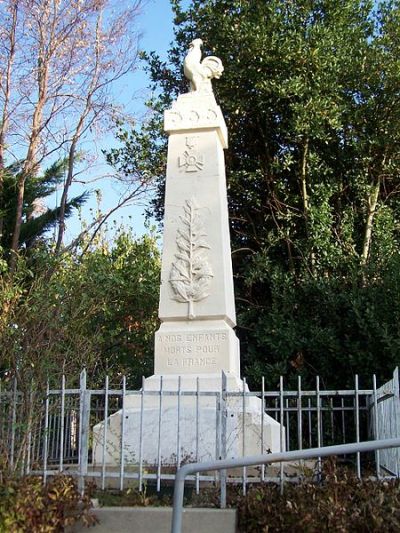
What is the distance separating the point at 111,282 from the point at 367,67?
7011 millimetres

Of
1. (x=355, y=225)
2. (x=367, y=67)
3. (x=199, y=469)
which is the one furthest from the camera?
(x=355, y=225)

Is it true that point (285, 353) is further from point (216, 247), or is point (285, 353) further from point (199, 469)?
point (199, 469)

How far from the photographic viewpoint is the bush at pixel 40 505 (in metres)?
4.95

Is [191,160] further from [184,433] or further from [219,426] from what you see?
[219,426]

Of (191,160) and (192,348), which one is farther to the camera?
(191,160)

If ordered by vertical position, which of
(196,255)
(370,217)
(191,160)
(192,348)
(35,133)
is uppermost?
(35,133)

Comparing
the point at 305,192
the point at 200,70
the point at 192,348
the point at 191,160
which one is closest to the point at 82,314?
the point at 192,348

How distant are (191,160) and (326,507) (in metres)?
5.47

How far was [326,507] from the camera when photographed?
4.99 m

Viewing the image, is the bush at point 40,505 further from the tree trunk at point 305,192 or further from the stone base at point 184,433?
the tree trunk at point 305,192

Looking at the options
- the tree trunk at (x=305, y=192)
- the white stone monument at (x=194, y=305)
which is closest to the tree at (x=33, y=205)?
the tree trunk at (x=305, y=192)

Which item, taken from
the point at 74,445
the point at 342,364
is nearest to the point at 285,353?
Answer: the point at 342,364

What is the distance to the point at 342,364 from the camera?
12.6 m

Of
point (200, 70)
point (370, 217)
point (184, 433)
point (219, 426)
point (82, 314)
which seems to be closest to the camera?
point (219, 426)
